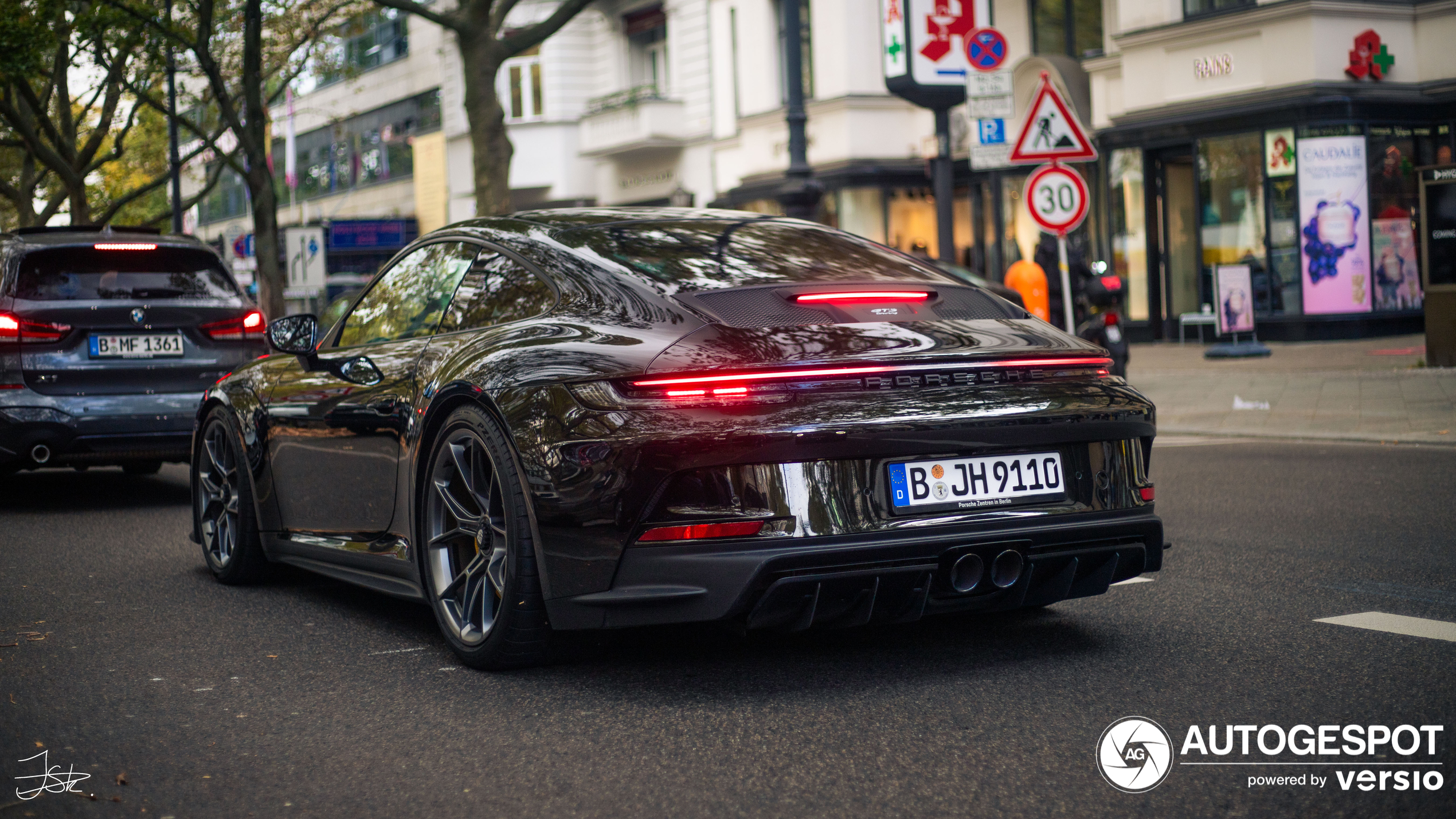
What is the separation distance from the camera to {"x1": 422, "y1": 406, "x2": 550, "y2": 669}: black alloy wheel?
4230mm

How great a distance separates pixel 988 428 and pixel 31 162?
34.6m

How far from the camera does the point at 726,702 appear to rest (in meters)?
4.12

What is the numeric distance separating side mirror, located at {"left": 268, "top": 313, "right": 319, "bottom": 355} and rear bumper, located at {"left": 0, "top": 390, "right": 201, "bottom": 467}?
A: 3.86 m

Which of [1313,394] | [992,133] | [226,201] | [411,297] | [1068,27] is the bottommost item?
[1313,394]

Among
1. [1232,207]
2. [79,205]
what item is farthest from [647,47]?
[1232,207]

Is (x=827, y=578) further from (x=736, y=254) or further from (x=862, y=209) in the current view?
(x=862, y=209)

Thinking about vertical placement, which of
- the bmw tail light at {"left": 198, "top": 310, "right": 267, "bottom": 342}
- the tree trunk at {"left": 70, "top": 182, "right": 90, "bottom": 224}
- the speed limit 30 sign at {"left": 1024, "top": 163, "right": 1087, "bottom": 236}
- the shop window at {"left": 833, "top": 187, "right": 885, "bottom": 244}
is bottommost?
the bmw tail light at {"left": 198, "top": 310, "right": 267, "bottom": 342}

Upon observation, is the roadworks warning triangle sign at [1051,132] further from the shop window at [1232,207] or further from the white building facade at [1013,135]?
the shop window at [1232,207]

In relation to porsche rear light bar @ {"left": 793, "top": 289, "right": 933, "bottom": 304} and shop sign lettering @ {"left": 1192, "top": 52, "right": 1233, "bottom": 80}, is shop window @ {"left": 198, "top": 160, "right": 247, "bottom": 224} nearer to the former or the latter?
shop sign lettering @ {"left": 1192, "top": 52, "right": 1233, "bottom": 80}

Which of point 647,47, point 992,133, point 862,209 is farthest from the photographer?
point 647,47

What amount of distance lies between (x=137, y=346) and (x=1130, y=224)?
17.7 metres

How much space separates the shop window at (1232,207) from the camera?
70.9 ft

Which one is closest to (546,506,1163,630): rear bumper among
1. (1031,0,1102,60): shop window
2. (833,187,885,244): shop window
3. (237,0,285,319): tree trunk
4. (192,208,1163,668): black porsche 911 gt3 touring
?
(192,208,1163,668): black porsche 911 gt3 touring

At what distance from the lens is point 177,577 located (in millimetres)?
6707
